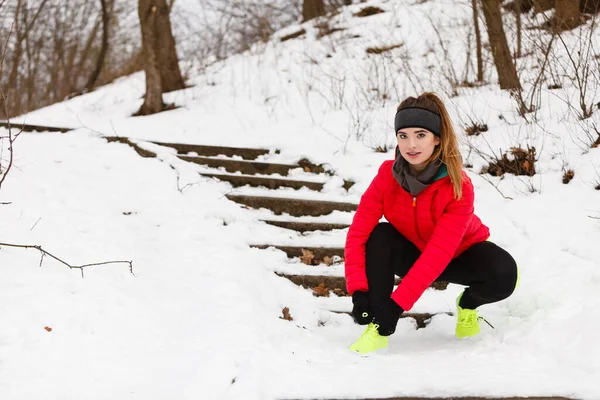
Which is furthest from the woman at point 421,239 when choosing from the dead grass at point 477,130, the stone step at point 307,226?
the dead grass at point 477,130

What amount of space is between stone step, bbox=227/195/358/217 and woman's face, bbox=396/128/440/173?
76.7 inches

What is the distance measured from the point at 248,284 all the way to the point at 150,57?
574 cm

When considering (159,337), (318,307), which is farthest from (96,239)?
(318,307)

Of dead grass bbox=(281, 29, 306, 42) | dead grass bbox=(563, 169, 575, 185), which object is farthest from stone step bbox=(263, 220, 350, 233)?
dead grass bbox=(281, 29, 306, 42)

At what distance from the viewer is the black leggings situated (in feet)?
8.07

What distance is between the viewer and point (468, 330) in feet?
8.59

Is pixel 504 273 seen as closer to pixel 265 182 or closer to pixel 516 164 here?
pixel 516 164

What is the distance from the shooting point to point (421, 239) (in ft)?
8.74

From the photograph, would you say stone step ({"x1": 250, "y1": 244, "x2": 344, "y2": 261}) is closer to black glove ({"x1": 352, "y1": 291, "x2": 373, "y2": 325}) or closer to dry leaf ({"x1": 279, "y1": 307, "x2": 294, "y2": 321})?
dry leaf ({"x1": 279, "y1": 307, "x2": 294, "y2": 321})

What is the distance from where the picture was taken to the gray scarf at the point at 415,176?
2.49m

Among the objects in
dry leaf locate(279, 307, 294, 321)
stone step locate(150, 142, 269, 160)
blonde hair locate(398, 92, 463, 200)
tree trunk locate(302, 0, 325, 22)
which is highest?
tree trunk locate(302, 0, 325, 22)

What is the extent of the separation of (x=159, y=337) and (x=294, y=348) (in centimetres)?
65

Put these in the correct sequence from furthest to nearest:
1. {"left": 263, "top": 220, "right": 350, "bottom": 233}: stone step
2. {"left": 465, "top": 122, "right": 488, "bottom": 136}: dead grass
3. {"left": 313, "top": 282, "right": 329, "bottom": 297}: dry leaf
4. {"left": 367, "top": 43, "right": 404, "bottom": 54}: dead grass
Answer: {"left": 367, "top": 43, "right": 404, "bottom": 54}: dead grass
{"left": 465, "top": 122, "right": 488, "bottom": 136}: dead grass
{"left": 263, "top": 220, "right": 350, "bottom": 233}: stone step
{"left": 313, "top": 282, "right": 329, "bottom": 297}: dry leaf

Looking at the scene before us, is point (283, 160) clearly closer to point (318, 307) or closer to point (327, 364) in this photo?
point (318, 307)
